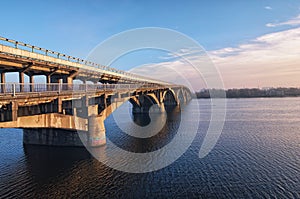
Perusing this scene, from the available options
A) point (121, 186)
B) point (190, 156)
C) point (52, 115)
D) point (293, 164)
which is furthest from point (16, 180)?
point (293, 164)

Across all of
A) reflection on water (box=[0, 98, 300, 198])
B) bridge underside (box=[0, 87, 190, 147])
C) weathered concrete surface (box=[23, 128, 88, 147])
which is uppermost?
bridge underside (box=[0, 87, 190, 147])

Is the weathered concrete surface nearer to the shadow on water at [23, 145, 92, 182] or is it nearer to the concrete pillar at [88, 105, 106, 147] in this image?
the shadow on water at [23, 145, 92, 182]

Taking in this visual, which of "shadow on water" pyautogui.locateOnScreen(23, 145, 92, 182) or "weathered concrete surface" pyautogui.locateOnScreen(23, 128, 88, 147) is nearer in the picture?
→ "shadow on water" pyautogui.locateOnScreen(23, 145, 92, 182)

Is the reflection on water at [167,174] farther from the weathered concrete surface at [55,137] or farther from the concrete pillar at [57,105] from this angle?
the concrete pillar at [57,105]

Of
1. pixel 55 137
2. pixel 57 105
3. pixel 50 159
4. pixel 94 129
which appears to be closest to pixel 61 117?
pixel 57 105

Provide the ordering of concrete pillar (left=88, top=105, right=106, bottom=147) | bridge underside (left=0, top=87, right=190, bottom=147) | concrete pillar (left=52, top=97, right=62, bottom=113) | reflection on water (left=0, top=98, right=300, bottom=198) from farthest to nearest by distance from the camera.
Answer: concrete pillar (left=88, top=105, right=106, bottom=147) → concrete pillar (left=52, top=97, right=62, bottom=113) → bridge underside (left=0, top=87, right=190, bottom=147) → reflection on water (left=0, top=98, right=300, bottom=198)

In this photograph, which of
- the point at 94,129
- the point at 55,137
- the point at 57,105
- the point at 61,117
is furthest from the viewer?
the point at 55,137

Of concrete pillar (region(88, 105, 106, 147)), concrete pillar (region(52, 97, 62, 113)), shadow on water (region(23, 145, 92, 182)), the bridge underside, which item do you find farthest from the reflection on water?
concrete pillar (region(52, 97, 62, 113))

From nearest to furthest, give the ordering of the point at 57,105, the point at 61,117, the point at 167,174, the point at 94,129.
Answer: the point at 167,174
the point at 57,105
the point at 61,117
the point at 94,129

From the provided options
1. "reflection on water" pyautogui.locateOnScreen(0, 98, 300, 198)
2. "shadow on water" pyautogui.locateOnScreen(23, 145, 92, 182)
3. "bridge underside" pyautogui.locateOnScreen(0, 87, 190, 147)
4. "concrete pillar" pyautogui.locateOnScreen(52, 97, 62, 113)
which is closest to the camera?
"reflection on water" pyautogui.locateOnScreen(0, 98, 300, 198)

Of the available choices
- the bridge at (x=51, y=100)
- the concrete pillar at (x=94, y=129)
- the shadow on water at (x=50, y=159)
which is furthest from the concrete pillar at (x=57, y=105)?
the concrete pillar at (x=94, y=129)

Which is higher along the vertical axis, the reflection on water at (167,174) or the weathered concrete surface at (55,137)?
the weathered concrete surface at (55,137)

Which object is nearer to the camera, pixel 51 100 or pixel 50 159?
→ pixel 51 100

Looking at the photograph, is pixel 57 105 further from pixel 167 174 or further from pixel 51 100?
pixel 167 174
